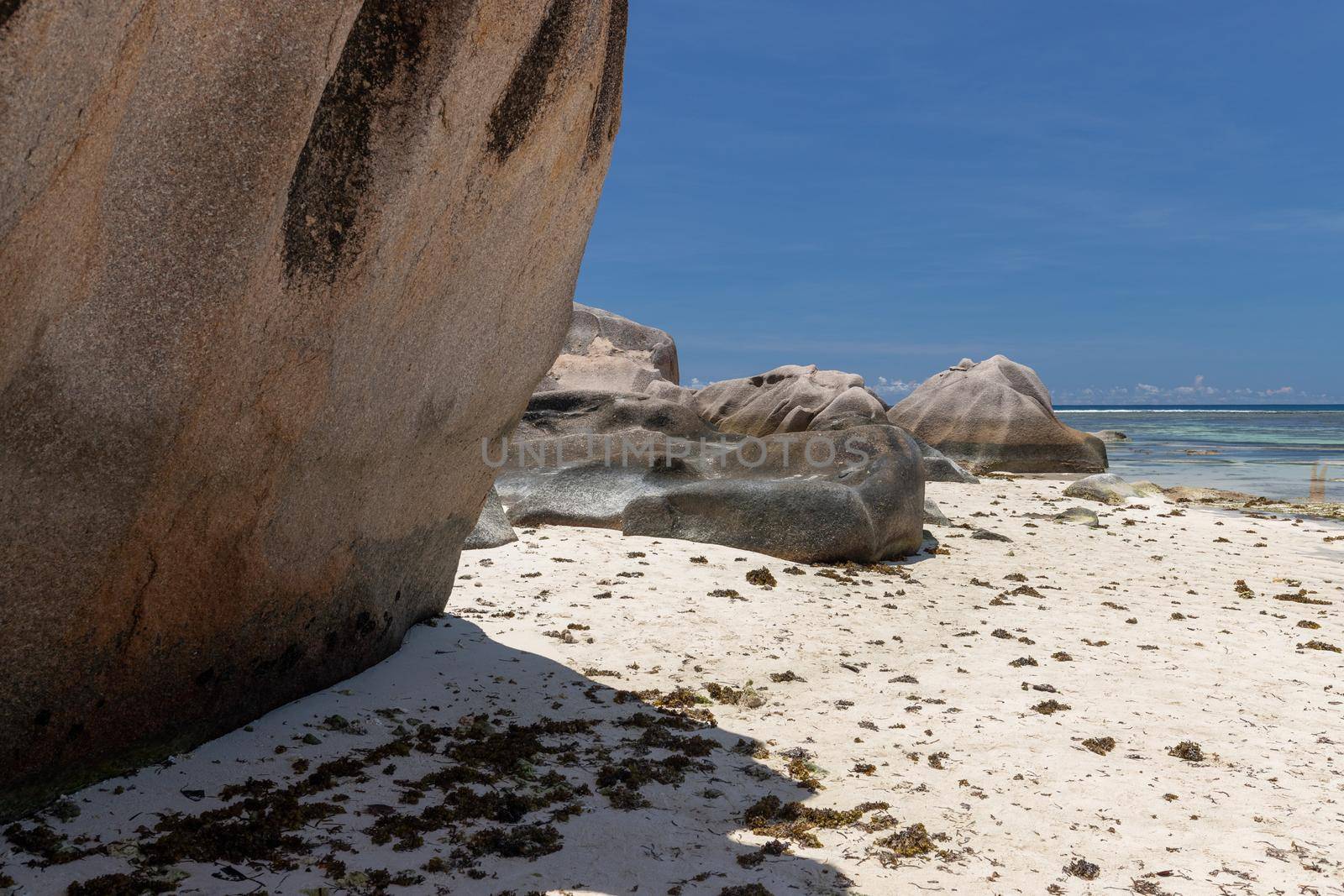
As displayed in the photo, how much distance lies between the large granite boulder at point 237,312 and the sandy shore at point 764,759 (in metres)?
0.46

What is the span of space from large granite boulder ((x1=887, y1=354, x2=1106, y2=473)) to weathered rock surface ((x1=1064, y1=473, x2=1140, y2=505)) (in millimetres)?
5707

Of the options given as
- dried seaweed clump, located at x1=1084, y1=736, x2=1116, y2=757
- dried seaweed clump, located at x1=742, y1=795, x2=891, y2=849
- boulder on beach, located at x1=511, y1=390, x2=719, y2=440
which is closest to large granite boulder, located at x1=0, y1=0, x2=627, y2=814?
dried seaweed clump, located at x1=742, y1=795, x2=891, y2=849

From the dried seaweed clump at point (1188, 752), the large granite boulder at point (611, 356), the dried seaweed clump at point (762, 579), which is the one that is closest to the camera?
the dried seaweed clump at point (1188, 752)

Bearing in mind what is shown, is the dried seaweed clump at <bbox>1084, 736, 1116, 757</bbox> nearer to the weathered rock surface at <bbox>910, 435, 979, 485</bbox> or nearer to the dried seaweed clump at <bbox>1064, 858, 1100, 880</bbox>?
the dried seaweed clump at <bbox>1064, 858, 1100, 880</bbox>

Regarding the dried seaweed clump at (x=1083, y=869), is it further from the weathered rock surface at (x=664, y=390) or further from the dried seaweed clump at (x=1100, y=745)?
the weathered rock surface at (x=664, y=390)

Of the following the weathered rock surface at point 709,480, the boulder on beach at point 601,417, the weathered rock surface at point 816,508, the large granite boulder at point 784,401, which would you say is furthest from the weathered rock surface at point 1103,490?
the large granite boulder at point 784,401

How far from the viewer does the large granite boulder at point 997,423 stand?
2100cm

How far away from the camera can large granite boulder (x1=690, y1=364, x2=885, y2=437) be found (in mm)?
23781

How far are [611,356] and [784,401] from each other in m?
4.91

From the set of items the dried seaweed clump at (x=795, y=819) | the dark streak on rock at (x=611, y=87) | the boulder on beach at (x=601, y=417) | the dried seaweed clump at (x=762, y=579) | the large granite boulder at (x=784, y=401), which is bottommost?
the dried seaweed clump at (x=795, y=819)

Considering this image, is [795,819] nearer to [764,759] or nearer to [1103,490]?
[764,759]

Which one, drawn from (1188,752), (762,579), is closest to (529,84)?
(1188,752)

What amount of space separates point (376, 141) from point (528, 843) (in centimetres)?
256

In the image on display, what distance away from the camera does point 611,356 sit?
23641 millimetres
